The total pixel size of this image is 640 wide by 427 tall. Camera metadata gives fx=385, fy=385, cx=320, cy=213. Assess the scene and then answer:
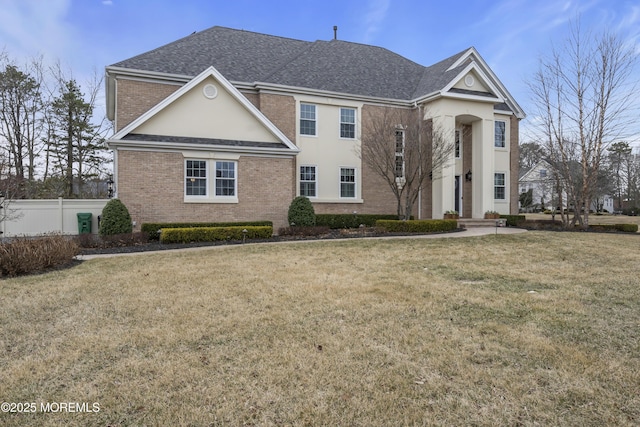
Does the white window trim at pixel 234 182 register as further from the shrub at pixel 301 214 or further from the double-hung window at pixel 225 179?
the shrub at pixel 301 214

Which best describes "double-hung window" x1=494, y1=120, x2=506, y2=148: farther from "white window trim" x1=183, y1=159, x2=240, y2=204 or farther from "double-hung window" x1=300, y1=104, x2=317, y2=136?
"white window trim" x1=183, y1=159, x2=240, y2=204

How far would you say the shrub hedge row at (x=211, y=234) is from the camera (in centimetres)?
1314

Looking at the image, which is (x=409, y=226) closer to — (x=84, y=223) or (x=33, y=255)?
(x=33, y=255)

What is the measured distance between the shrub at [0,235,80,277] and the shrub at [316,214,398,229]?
1105 centimetres

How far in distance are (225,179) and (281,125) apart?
4490 millimetres

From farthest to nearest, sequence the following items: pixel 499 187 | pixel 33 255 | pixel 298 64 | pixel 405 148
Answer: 1. pixel 499 187
2. pixel 298 64
3. pixel 405 148
4. pixel 33 255

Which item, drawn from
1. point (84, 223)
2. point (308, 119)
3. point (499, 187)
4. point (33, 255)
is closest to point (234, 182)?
point (308, 119)

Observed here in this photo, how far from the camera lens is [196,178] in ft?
51.0

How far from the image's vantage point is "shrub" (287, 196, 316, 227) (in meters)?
15.9

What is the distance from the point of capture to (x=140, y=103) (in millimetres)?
16797

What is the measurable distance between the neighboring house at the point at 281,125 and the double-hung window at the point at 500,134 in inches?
3.3

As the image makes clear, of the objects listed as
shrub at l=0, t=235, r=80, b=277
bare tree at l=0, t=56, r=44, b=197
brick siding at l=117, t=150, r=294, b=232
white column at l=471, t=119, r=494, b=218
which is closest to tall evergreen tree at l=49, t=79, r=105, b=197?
bare tree at l=0, t=56, r=44, b=197

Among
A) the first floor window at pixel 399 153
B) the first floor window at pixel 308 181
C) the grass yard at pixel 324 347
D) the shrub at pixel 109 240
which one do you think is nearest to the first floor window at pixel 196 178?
the shrub at pixel 109 240


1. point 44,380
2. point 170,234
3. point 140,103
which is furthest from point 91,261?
point 140,103
